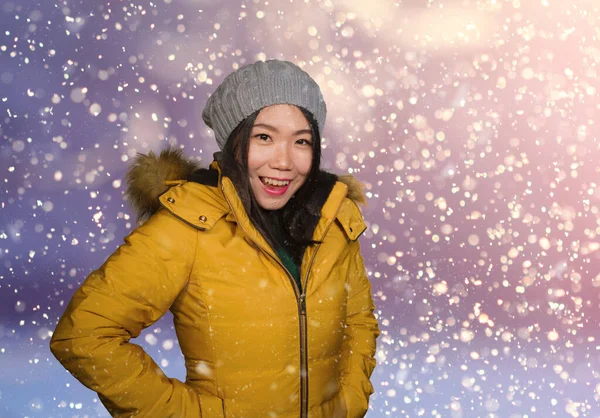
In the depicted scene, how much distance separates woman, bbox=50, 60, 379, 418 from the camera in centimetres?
205

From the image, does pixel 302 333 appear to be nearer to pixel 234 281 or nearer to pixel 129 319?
pixel 234 281

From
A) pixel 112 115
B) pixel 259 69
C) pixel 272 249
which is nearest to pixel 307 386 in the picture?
pixel 272 249

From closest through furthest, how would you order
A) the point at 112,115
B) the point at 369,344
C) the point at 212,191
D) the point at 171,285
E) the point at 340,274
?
the point at 171,285, the point at 212,191, the point at 340,274, the point at 369,344, the point at 112,115

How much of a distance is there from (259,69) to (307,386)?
3.63ft

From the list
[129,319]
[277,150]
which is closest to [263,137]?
[277,150]

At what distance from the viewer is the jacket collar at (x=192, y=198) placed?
6.99ft

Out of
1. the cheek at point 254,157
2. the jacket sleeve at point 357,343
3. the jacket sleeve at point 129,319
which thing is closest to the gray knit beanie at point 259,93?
the cheek at point 254,157

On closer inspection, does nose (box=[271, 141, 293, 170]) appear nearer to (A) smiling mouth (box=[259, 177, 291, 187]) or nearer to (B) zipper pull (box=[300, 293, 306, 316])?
(A) smiling mouth (box=[259, 177, 291, 187])

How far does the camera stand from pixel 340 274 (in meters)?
2.41

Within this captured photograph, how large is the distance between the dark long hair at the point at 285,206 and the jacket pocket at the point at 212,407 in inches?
21.0

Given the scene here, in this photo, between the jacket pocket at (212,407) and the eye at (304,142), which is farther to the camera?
the eye at (304,142)

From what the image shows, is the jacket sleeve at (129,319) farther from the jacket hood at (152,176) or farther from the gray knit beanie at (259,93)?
the gray knit beanie at (259,93)

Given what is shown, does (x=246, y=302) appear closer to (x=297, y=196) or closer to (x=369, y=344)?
(x=297, y=196)

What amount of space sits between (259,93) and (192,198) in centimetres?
43
